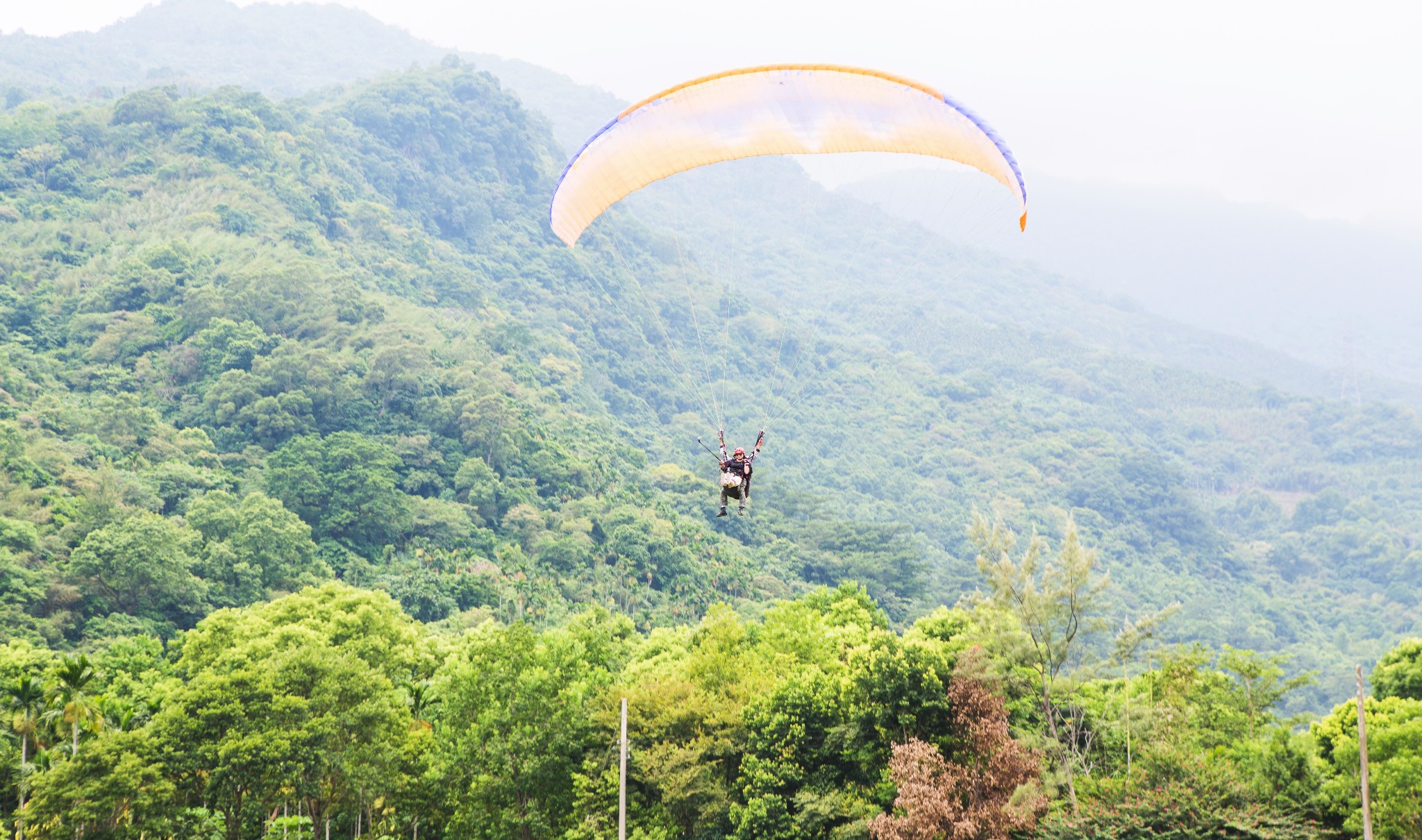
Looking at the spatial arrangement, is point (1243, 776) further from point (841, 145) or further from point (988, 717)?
point (841, 145)

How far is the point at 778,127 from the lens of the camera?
763 inches

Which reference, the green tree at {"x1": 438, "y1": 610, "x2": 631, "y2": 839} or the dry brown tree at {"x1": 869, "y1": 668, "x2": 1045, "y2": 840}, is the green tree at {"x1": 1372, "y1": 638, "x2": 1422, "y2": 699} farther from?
the green tree at {"x1": 438, "y1": 610, "x2": 631, "y2": 839}

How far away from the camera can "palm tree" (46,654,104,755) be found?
77.4 ft

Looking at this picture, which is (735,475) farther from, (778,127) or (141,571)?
(141,571)

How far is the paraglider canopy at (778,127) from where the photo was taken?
720 inches

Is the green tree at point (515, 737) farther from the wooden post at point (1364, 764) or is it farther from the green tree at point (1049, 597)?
the wooden post at point (1364, 764)

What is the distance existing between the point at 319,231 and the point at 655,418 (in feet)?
110

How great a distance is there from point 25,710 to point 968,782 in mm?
18939

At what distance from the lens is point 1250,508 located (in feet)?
467

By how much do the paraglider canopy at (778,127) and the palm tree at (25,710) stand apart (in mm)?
14870

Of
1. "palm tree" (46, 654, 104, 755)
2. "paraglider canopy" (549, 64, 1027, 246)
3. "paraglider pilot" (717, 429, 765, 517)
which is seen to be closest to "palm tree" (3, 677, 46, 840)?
"palm tree" (46, 654, 104, 755)

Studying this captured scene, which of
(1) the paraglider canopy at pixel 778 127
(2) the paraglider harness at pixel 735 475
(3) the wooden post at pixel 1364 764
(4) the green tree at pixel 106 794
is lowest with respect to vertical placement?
(4) the green tree at pixel 106 794

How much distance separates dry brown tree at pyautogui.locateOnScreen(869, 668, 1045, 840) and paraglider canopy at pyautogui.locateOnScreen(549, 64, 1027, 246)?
10224mm

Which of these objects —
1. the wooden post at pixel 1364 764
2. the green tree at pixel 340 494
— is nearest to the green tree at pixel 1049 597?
the wooden post at pixel 1364 764
